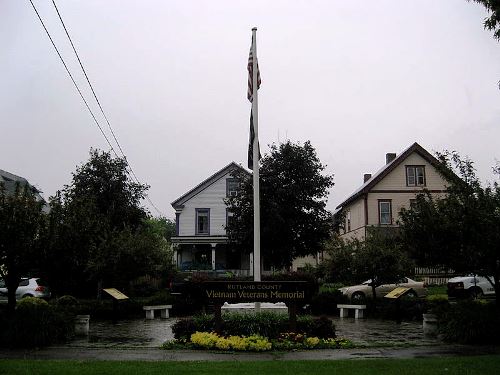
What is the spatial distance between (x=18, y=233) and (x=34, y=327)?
250 centimetres

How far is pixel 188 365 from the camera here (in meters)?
10.2

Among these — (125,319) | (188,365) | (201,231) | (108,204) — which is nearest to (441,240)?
(188,365)

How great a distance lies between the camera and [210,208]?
148ft

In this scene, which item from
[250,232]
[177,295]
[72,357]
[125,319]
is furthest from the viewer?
[250,232]

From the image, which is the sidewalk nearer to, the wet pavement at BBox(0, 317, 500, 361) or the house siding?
the wet pavement at BBox(0, 317, 500, 361)

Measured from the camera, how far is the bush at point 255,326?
13609 millimetres

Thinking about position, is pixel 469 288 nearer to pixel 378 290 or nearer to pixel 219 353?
pixel 378 290

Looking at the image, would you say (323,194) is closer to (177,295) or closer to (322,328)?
(177,295)

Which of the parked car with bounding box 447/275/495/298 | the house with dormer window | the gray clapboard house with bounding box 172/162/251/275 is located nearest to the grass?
the parked car with bounding box 447/275/495/298

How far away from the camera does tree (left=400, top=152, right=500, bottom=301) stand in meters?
14.4

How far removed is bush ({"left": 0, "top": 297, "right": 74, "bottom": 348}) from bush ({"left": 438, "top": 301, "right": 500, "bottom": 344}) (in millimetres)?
9660

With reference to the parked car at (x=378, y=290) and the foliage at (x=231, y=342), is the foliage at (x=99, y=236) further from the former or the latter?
the parked car at (x=378, y=290)

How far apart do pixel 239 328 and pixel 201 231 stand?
31682 millimetres

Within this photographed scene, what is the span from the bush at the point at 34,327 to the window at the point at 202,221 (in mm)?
30315
